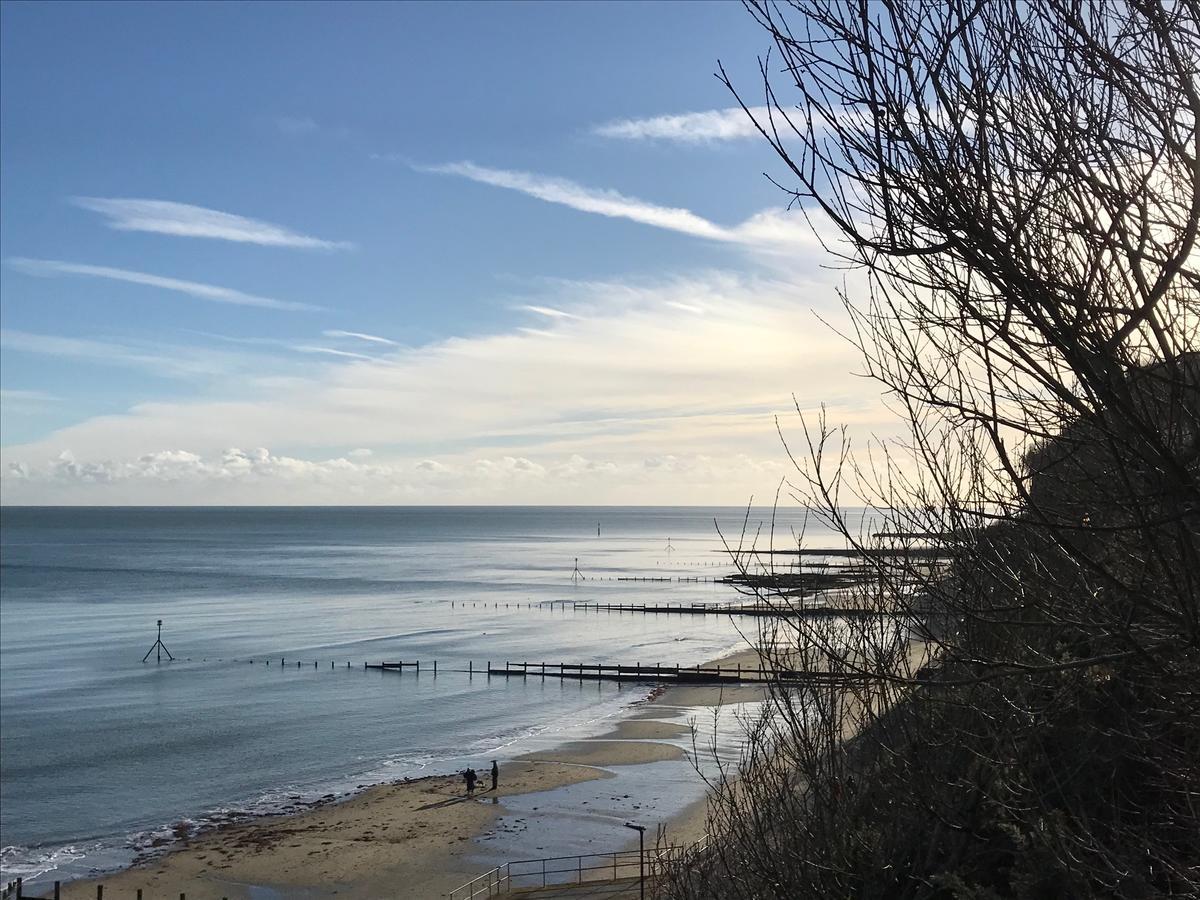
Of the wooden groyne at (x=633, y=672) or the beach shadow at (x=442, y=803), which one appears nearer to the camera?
the beach shadow at (x=442, y=803)

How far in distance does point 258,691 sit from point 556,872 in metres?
36.1

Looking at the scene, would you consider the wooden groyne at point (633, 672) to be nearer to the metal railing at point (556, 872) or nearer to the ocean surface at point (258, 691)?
the ocean surface at point (258, 691)

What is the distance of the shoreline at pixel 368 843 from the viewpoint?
2856cm

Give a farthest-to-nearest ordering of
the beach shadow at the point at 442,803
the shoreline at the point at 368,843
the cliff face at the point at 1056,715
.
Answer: the beach shadow at the point at 442,803, the shoreline at the point at 368,843, the cliff face at the point at 1056,715

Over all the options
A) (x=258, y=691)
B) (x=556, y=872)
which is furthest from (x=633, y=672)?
(x=556, y=872)

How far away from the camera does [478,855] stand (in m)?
31.1

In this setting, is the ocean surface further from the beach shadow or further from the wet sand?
the beach shadow

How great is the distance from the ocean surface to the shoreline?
1.90m

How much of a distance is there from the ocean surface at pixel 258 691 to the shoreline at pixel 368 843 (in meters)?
1.90

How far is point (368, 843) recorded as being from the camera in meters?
32.1

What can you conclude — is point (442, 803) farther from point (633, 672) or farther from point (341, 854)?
point (633, 672)

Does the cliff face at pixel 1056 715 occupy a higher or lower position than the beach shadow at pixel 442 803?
higher

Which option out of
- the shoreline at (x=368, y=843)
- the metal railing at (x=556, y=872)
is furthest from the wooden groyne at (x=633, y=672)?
the metal railing at (x=556, y=872)

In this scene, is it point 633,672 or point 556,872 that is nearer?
point 556,872
